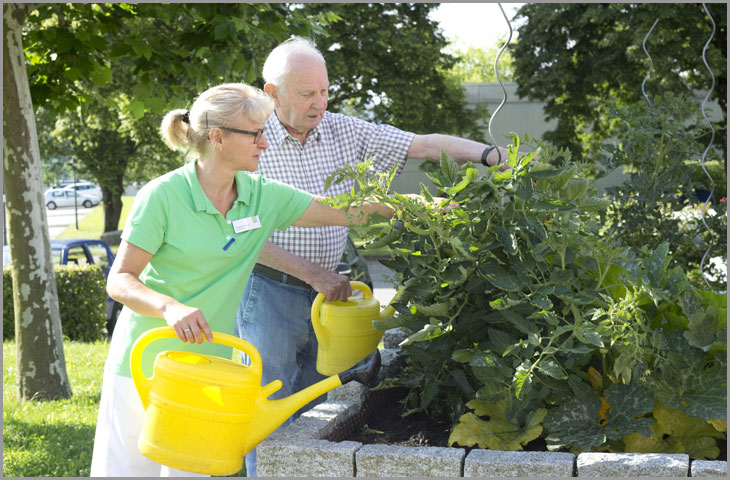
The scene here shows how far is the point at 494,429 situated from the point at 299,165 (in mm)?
1282

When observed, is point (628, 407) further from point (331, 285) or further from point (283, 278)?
point (283, 278)

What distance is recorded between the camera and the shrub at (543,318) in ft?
7.04

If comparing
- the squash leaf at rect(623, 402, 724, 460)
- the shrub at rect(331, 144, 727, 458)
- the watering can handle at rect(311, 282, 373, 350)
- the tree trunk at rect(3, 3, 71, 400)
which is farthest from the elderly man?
the tree trunk at rect(3, 3, 71, 400)

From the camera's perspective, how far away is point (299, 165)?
10.1ft

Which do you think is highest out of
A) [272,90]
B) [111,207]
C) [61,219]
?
[272,90]

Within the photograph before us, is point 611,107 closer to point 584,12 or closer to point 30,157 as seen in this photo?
point 30,157

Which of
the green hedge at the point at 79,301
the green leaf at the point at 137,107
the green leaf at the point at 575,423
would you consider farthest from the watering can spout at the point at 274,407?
the green hedge at the point at 79,301

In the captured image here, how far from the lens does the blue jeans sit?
10.0 ft

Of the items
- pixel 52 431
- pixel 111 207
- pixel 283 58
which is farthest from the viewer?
pixel 111 207

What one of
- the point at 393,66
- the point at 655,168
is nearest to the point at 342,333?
the point at 655,168

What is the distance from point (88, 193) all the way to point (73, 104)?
145 feet

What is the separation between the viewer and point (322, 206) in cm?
268

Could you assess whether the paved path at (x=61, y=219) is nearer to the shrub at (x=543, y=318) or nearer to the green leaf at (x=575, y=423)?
the shrub at (x=543, y=318)

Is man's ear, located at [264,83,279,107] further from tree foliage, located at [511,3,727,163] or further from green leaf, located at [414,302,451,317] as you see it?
tree foliage, located at [511,3,727,163]
